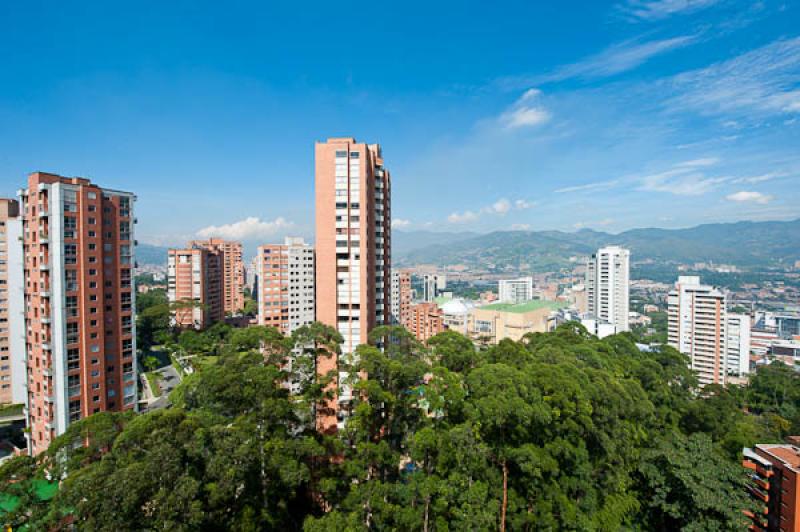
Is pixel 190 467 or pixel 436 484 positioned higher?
pixel 190 467

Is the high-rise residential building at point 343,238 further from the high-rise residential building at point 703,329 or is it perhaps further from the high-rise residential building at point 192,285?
the high-rise residential building at point 703,329

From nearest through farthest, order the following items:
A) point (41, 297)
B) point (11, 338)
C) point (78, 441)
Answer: point (78, 441), point (41, 297), point (11, 338)

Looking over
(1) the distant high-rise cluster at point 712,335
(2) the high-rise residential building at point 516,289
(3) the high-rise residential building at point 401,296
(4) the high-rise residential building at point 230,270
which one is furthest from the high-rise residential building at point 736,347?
(4) the high-rise residential building at point 230,270

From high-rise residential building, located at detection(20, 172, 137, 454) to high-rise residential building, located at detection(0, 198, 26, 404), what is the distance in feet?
21.3

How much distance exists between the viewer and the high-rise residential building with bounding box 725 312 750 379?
3459cm

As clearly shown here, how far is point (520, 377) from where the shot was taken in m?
9.38

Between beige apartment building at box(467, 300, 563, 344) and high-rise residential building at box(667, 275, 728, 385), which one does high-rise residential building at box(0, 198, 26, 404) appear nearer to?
beige apartment building at box(467, 300, 563, 344)

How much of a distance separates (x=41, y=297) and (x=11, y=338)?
1018 centimetres

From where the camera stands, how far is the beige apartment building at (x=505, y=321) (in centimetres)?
3825

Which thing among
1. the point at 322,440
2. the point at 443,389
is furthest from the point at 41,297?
the point at 443,389

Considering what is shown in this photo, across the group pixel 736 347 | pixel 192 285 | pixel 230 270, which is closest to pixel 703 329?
pixel 736 347

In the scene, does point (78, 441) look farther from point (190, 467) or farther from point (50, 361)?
point (50, 361)

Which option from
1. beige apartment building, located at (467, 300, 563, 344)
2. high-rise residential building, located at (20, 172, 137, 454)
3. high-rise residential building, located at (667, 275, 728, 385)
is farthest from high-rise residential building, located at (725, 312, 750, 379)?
high-rise residential building, located at (20, 172, 137, 454)

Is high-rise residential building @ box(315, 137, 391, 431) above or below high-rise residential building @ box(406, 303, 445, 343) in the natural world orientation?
above
